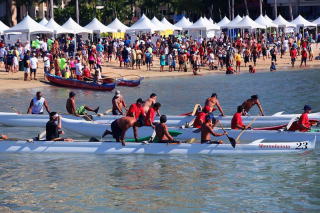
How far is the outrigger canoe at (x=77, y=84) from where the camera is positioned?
4638 centimetres

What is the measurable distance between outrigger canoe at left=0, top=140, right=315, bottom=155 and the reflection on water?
0.81 feet

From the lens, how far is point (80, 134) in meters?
30.7

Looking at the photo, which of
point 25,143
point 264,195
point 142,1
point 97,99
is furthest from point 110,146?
point 142,1

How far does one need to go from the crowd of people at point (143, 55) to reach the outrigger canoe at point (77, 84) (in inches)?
36.4

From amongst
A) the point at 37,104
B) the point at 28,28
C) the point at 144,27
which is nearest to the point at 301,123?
the point at 37,104

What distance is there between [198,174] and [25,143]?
19.8ft

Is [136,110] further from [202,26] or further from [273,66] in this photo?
[202,26]

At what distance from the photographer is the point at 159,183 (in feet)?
75.9

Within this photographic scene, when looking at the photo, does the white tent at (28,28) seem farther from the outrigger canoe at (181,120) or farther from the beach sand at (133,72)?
the outrigger canoe at (181,120)

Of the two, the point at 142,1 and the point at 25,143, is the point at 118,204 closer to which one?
the point at 25,143

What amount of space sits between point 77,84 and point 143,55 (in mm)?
11309

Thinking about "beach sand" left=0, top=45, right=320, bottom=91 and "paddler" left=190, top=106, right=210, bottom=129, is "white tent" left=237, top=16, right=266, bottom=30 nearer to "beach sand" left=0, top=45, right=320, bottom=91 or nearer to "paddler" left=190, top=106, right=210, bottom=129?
"beach sand" left=0, top=45, right=320, bottom=91

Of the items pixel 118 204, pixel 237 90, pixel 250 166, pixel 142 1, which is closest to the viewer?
pixel 118 204

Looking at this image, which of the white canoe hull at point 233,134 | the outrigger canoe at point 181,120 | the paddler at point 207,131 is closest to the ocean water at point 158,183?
the paddler at point 207,131
